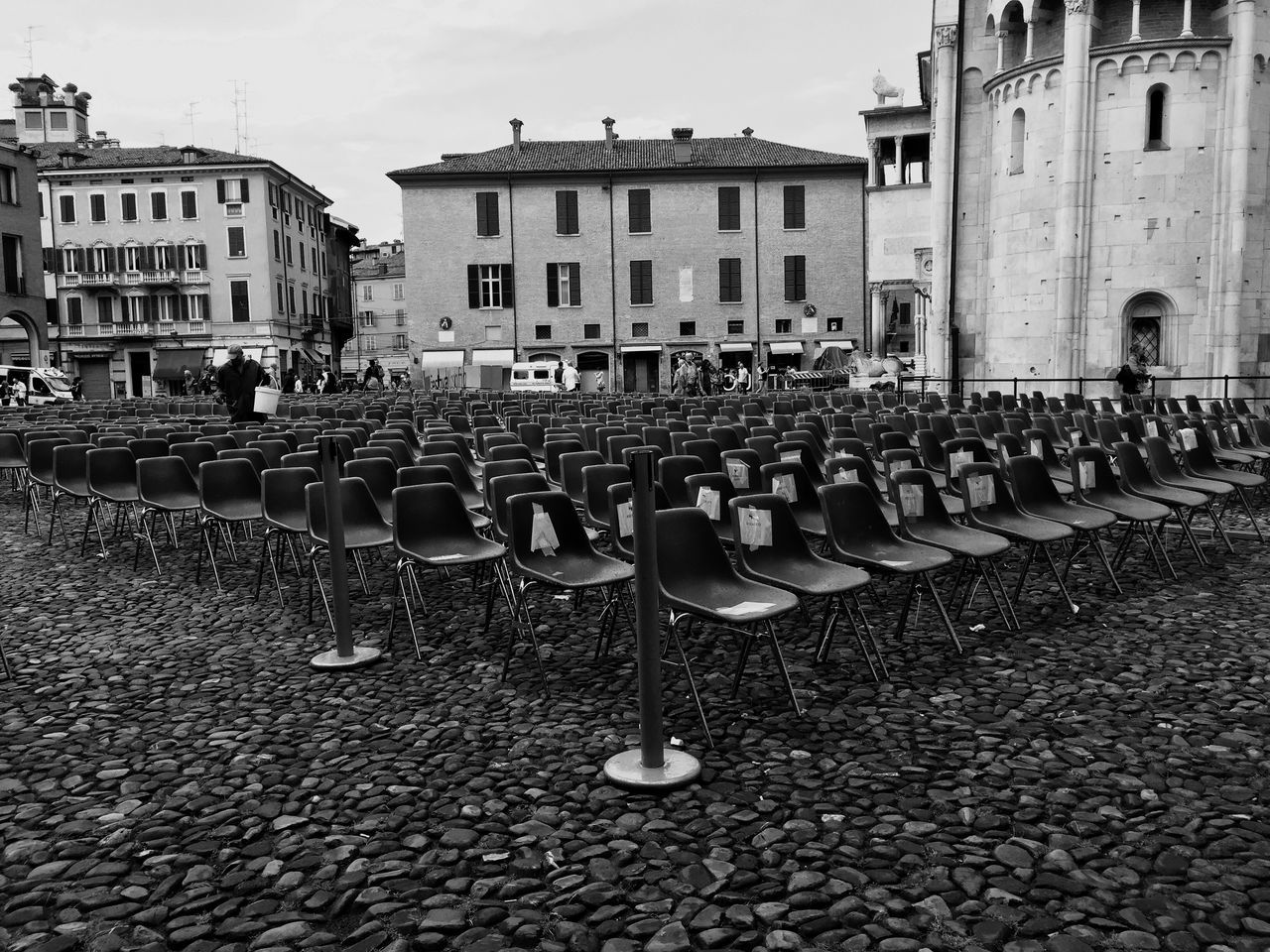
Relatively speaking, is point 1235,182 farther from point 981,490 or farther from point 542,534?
point 542,534

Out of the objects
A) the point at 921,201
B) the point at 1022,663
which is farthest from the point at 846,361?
the point at 1022,663

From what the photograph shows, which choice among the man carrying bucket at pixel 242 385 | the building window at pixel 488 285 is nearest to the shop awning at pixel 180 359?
the building window at pixel 488 285

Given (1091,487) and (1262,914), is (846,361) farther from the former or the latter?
(1262,914)

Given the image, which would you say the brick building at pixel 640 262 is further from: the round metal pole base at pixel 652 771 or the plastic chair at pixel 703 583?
the round metal pole base at pixel 652 771

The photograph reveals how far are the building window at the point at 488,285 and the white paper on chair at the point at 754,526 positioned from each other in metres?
44.9

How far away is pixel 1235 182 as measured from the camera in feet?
74.5

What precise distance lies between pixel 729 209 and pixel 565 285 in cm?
846

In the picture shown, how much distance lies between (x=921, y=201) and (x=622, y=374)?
16.2 metres

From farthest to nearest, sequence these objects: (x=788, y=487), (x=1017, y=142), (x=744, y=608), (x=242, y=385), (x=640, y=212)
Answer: (x=640, y=212), (x=1017, y=142), (x=242, y=385), (x=788, y=487), (x=744, y=608)

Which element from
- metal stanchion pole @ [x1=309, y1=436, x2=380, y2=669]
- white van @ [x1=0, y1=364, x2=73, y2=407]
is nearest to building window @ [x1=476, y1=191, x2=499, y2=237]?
white van @ [x1=0, y1=364, x2=73, y2=407]

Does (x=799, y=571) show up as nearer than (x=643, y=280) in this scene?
Yes

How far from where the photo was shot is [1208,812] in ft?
12.5

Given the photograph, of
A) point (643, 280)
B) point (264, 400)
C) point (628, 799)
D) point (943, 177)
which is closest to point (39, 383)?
point (643, 280)

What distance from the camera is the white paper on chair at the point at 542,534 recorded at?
19.6ft
